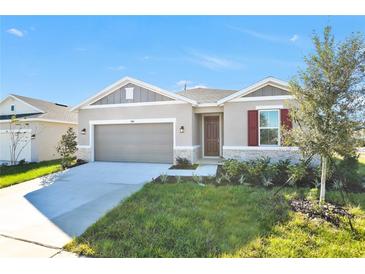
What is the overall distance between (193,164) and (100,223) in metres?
7.08

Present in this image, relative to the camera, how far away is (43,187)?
7848 millimetres

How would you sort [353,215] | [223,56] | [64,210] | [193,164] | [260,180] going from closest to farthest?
[353,215], [64,210], [260,180], [223,56], [193,164]

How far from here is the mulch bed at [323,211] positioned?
4688 millimetres

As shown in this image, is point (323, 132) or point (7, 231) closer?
point (7, 231)

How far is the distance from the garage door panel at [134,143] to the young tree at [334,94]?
7.63m

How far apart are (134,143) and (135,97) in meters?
2.58

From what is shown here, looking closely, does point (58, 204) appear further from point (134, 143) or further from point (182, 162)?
point (134, 143)

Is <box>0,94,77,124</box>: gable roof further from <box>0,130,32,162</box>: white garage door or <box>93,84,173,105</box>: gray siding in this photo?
<box>93,84,173,105</box>: gray siding

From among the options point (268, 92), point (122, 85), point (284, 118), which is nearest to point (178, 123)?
point (122, 85)

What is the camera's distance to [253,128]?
34.6 feet
